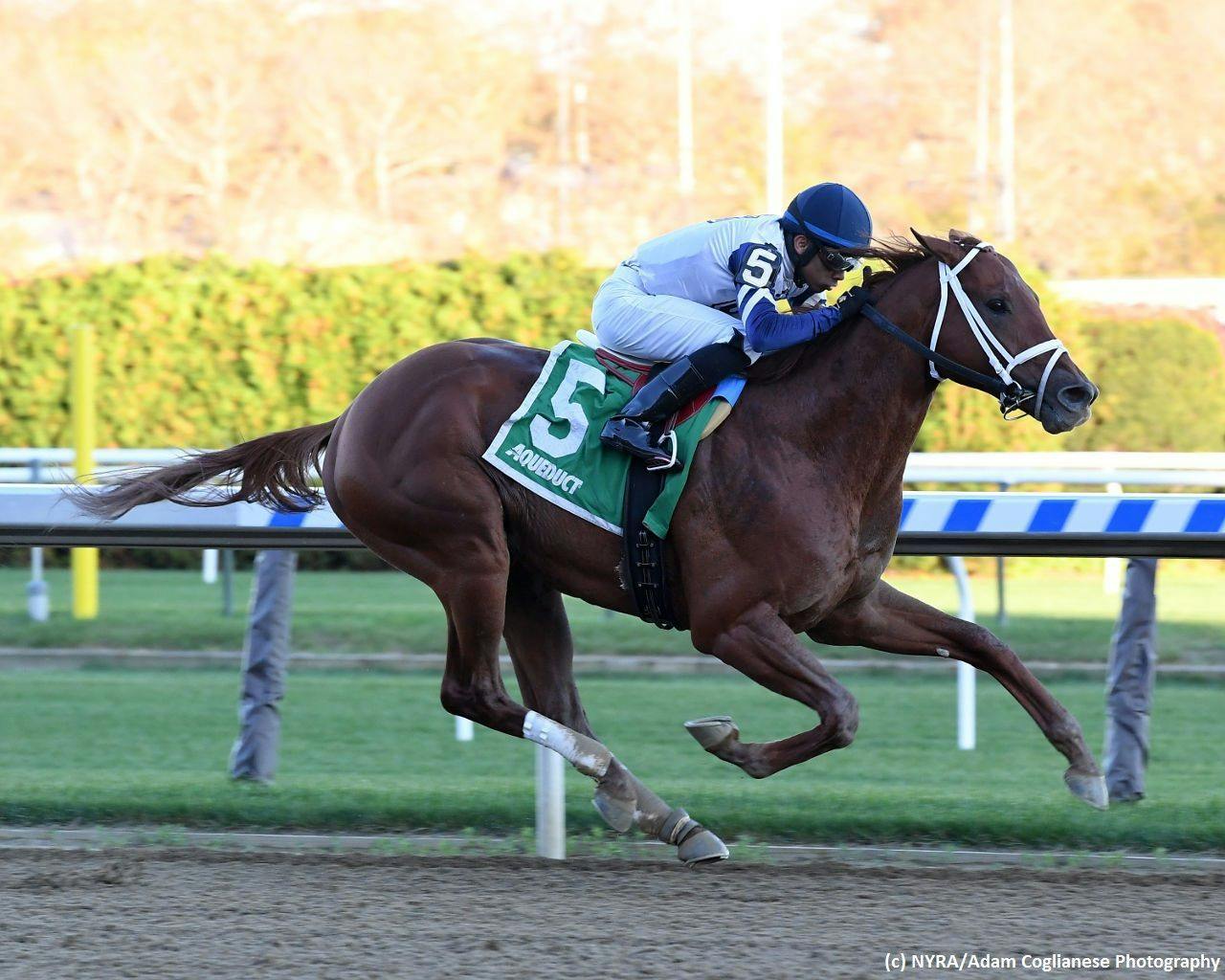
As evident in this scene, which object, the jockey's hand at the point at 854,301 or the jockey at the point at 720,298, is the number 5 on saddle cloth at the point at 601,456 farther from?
the jockey's hand at the point at 854,301

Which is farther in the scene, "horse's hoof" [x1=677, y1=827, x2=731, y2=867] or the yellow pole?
the yellow pole

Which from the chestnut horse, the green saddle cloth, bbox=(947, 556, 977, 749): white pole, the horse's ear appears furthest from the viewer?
bbox=(947, 556, 977, 749): white pole

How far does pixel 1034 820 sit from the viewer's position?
4.82 meters

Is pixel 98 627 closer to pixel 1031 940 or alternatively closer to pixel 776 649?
pixel 776 649

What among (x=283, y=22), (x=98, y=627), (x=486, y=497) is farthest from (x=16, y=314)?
(x=283, y=22)

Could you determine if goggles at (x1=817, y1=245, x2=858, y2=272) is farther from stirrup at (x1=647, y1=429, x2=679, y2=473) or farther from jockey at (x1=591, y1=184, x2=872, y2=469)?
stirrup at (x1=647, y1=429, x2=679, y2=473)

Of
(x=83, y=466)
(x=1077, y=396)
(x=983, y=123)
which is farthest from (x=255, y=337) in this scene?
(x=983, y=123)

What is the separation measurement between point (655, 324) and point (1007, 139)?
2701cm

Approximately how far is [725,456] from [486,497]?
0.69 metres

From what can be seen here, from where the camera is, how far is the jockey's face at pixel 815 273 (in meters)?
4.40

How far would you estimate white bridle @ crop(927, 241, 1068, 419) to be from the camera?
13.4ft

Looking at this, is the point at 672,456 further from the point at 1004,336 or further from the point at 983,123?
the point at 983,123

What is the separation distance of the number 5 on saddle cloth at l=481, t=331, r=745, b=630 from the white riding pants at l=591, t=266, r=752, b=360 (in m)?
0.07

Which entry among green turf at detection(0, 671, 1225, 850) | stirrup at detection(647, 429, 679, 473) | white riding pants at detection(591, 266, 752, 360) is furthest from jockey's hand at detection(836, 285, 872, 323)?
green turf at detection(0, 671, 1225, 850)
